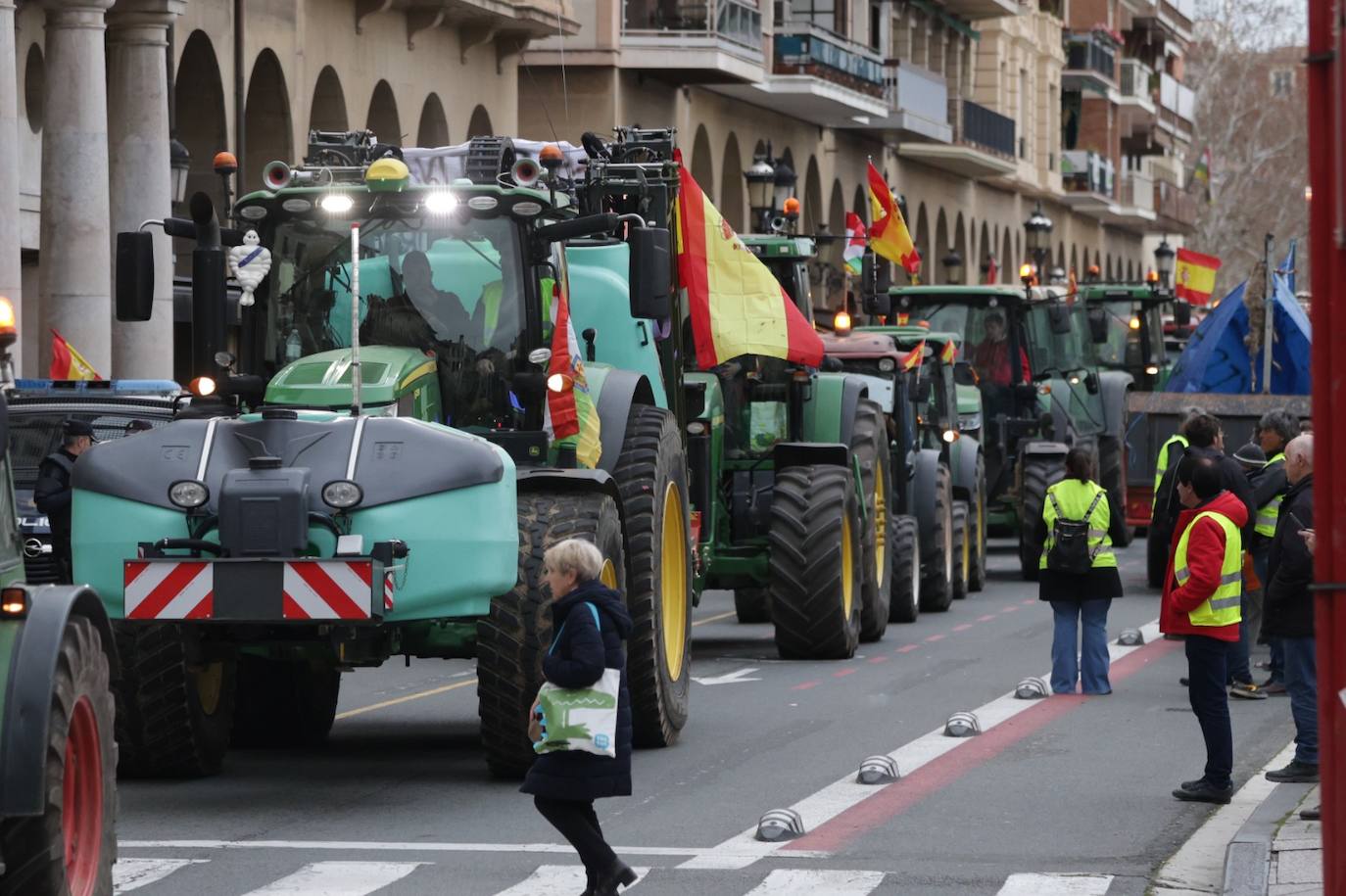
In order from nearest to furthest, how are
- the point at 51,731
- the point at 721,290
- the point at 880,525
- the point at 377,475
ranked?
the point at 51,731 → the point at 377,475 → the point at 721,290 → the point at 880,525

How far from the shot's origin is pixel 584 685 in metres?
9.38

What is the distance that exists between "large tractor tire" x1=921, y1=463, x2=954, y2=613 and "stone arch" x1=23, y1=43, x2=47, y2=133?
34.5 ft

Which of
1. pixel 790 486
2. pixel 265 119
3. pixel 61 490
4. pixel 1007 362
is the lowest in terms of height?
pixel 790 486

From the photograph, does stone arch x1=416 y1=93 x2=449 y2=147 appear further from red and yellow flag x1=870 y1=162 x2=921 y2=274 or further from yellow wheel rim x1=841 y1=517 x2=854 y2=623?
yellow wheel rim x1=841 y1=517 x2=854 y2=623

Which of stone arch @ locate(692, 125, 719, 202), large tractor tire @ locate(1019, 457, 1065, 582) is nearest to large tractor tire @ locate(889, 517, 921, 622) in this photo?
large tractor tire @ locate(1019, 457, 1065, 582)

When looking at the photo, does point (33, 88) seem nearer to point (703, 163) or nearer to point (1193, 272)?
point (703, 163)

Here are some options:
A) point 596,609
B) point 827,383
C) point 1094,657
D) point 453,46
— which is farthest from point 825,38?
point 596,609

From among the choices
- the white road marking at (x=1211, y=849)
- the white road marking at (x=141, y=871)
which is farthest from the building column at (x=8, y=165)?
the white road marking at (x=1211, y=849)

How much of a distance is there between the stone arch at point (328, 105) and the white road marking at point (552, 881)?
24046 mm

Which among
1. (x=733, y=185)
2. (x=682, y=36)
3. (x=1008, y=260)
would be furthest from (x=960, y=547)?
(x=1008, y=260)

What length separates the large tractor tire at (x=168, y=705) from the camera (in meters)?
11.9

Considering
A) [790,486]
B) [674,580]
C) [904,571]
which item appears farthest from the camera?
[904,571]

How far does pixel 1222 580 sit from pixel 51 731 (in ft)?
20.4

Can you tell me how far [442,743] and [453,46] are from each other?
2357cm
